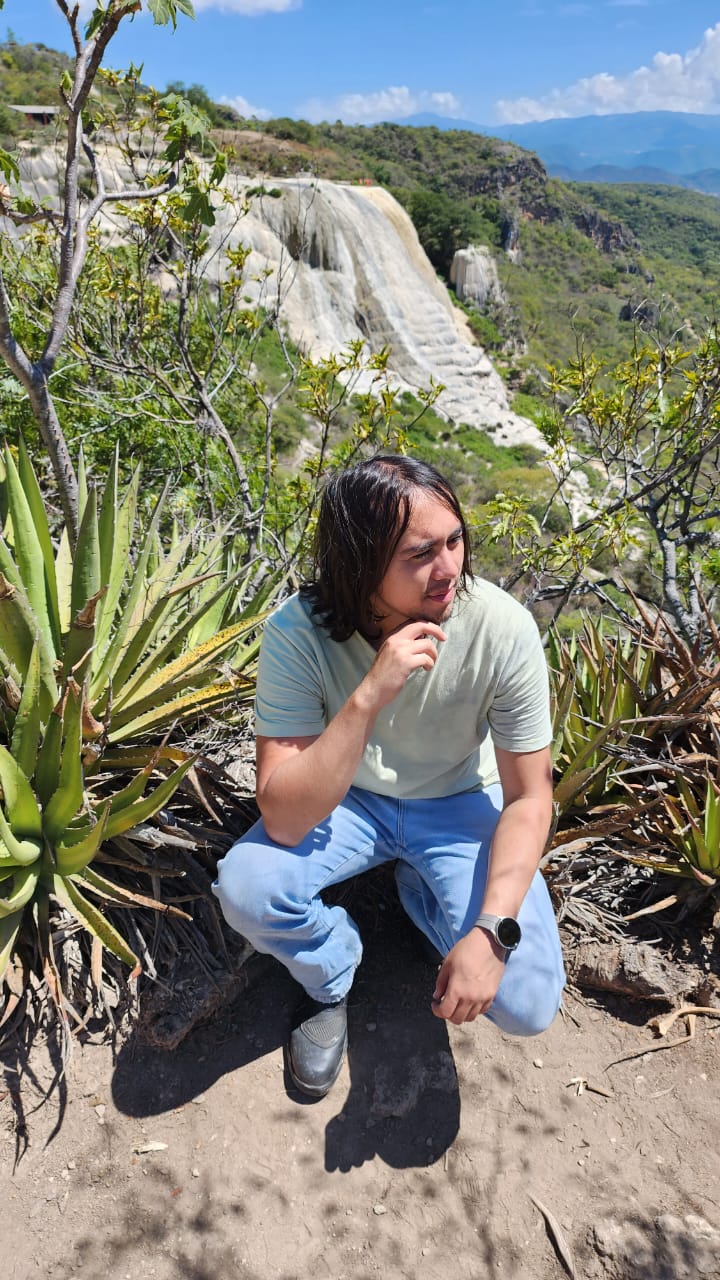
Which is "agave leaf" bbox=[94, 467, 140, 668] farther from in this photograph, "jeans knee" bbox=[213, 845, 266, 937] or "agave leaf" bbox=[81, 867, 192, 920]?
"jeans knee" bbox=[213, 845, 266, 937]

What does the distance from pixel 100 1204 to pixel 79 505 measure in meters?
2.12

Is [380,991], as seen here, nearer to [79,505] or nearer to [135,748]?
[135,748]

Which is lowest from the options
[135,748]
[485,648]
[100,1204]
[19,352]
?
[100,1204]

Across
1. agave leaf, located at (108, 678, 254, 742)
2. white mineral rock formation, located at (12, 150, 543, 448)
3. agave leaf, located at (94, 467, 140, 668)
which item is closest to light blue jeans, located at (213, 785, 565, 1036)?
agave leaf, located at (108, 678, 254, 742)

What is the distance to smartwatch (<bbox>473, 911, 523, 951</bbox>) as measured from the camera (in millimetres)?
1792

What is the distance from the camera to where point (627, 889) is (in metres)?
2.62

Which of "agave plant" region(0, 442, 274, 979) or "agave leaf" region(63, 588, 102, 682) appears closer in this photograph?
"agave plant" region(0, 442, 274, 979)

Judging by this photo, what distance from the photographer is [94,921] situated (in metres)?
1.90

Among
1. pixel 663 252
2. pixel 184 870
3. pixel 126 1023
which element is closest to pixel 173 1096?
pixel 126 1023

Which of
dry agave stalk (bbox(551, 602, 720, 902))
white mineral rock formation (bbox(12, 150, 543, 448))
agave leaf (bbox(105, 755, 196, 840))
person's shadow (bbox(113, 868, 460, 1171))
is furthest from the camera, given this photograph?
white mineral rock formation (bbox(12, 150, 543, 448))

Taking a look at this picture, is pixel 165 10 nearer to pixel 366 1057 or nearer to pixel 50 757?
pixel 50 757

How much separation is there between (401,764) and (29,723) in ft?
3.33

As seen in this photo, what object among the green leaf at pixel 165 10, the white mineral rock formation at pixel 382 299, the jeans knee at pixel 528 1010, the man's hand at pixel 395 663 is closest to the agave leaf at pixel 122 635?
the man's hand at pixel 395 663

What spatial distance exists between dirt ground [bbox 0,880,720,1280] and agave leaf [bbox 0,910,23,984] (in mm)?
386
